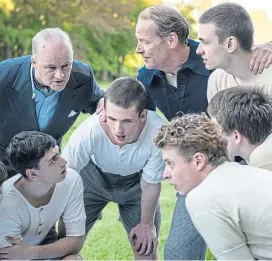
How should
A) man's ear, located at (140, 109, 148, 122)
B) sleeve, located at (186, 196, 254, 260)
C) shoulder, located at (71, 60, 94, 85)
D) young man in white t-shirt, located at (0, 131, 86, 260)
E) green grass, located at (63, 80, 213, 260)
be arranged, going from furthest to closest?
green grass, located at (63, 80, 213, 260), shoulder, located at (71, 60, 94, 85), man's ear, located at (140, 109, 148, 122), young man in white t-shirt, located at (0, 131, 86, 260), sleeve, located at (186, 196, 254, 260)

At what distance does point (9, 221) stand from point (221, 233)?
1129 millimetres

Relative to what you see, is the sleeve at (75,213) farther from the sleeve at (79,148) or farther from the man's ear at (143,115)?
the man's ear at (143,115)

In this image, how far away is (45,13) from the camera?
1468 centimetres

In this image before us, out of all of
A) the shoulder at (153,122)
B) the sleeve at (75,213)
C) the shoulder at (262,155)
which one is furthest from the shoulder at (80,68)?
the shoulder at (262,155)

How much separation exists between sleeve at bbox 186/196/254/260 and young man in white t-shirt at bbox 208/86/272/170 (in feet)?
1.21

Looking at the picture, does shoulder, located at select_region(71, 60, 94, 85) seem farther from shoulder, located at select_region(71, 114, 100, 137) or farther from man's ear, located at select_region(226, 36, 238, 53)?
man's ear, located at select_region(226, 36, 238, 53)

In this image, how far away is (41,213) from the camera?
108 inches

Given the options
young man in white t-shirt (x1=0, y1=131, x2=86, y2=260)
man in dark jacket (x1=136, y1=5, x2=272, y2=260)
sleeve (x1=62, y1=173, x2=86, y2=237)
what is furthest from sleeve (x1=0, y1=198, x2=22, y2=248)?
man in dark jacket (x1=136, y1=5, x2=272, y2=260)

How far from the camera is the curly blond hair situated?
1.99 metres

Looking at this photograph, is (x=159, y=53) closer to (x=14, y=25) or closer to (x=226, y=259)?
(x=226, y=259)

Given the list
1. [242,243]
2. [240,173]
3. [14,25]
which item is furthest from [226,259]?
[14,25]

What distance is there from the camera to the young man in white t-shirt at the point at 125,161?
2.71 m

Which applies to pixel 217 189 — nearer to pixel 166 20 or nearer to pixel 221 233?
pixel 221 233

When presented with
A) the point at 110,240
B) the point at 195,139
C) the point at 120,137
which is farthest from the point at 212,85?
the point at 110,240
